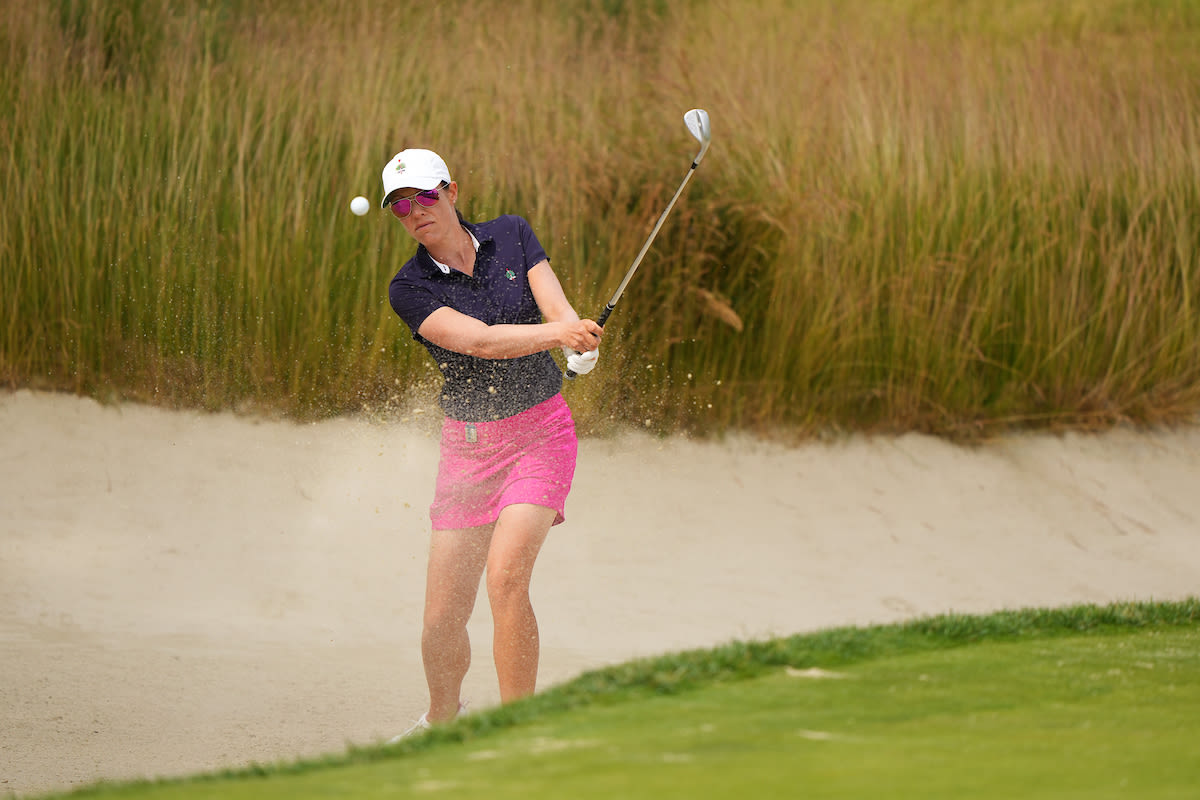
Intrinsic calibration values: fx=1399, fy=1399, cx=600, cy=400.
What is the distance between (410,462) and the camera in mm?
7074

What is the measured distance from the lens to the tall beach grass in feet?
23.0

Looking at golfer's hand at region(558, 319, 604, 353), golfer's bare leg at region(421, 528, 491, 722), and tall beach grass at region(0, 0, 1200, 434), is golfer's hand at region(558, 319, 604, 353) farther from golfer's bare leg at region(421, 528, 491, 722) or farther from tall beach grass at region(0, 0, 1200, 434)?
tall beach grass at region(0, 0, 1200, 434)

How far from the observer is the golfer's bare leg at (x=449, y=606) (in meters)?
3.87

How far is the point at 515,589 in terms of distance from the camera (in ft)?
11.9

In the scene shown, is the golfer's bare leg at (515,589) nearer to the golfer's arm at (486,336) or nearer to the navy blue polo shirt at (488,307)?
the navy blue polo shirt at (488,307)

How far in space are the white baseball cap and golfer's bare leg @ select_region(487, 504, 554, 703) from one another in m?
0.88

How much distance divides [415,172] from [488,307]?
0.41 metres

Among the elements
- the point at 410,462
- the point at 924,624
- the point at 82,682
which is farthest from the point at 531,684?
the point at 410,462

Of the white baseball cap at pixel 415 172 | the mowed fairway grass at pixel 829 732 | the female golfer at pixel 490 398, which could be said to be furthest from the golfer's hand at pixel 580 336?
the mowed fairway grass at pixel 829 732

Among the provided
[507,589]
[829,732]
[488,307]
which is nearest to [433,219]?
[488,307]

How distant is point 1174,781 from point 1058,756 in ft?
0.70

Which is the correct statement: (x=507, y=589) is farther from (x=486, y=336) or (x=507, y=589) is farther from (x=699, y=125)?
(x=699, y=125)

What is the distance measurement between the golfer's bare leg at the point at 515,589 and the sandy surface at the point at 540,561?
145 centimetres

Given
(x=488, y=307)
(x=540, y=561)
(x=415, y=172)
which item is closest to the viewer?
(x=415, y=172)
